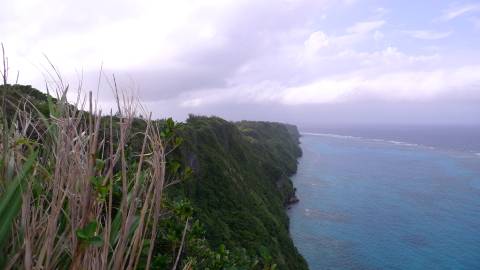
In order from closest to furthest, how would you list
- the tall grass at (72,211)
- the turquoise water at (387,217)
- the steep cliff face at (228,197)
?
the tall grass at (72,211) < the steep cliff face at (228,197) < the turquoise water at (387,217)

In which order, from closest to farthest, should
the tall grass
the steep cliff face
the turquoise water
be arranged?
1. the tall grass
2. the steep cliff face
3. the turquoise water

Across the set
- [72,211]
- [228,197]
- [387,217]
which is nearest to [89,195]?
[72,211]

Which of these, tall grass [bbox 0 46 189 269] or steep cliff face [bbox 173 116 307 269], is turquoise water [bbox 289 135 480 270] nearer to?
steep cliff face [bbox 173 116 307 269]

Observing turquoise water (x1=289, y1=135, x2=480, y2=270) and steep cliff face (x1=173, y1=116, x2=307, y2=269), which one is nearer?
steep cliff face (x1=173, y1=116, x2=307, y2=269)

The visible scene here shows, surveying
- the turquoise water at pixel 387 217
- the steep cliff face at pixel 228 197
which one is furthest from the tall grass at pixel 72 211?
the turquoise water at pixel 387 217

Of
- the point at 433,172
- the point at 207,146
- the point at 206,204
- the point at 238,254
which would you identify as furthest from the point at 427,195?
the point at 238,254

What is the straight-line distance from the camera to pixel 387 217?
5009 cm

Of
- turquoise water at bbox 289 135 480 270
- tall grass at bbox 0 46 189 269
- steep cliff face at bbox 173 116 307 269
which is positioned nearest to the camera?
tall grass at bbox 0 46 189 269

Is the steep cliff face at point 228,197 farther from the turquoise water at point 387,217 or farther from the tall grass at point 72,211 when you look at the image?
the tall grass at point 72,211

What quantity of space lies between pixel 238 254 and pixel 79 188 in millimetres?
3194

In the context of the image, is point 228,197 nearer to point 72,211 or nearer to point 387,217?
point 387,217

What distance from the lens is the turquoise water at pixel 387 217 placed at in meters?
38.2

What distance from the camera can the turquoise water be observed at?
1503 inches

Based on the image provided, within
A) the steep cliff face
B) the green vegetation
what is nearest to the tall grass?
the green vegetation
